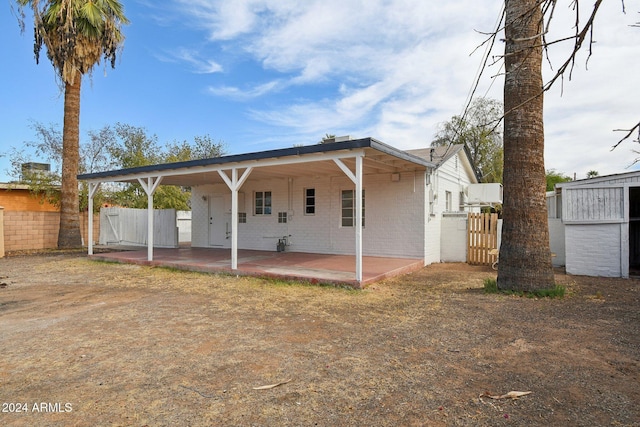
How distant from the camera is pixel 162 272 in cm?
932

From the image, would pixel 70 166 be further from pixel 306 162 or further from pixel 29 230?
pixel 306 162

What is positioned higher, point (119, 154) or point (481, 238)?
point (119, 154)

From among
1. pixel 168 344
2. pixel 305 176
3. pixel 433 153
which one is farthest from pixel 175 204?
pixel 168 344

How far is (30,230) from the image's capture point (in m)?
14.7

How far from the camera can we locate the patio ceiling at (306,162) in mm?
7074

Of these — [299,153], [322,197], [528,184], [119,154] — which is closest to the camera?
[528,184]

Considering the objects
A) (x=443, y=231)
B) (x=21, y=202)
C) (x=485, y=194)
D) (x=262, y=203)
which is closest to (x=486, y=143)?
(x=485, y=194)

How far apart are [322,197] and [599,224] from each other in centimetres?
726

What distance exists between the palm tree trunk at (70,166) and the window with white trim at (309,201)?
8.85m

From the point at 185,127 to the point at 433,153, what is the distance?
23.0 meters

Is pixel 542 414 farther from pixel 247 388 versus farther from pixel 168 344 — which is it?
pixel 168 344

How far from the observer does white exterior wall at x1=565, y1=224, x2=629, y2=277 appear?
321 inches

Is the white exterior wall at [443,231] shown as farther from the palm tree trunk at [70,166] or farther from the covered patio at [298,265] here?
the palm tree trunk at [70,166]

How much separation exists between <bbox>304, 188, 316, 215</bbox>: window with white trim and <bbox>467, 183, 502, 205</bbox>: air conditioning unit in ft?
21.0
